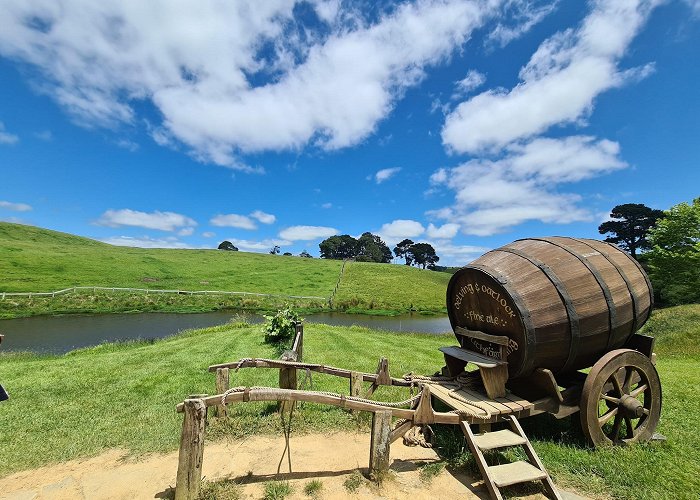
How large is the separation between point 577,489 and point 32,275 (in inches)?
2003

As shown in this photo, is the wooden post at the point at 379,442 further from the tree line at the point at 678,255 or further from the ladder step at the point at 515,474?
the tree line at the point at 678,255

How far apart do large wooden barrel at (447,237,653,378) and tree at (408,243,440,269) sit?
10293 cm

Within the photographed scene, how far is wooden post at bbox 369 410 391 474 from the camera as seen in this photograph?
14.3ft

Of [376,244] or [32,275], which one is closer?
[32,275]

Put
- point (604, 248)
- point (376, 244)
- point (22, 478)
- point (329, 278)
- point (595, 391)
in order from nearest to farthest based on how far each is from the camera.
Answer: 1. point (22, 478)
2. point (595, 391)
3. point (604, 248)
4. point (329, 278)
5. point (376, 244)

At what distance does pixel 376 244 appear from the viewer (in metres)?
116

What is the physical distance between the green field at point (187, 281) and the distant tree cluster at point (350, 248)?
40.4 meters

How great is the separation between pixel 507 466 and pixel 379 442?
1577 millimetres

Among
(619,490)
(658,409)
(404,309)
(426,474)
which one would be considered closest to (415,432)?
(426,474)

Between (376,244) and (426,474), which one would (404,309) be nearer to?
(426,474)

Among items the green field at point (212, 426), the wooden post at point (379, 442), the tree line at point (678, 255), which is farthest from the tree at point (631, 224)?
the wooden post at point (379, 442)

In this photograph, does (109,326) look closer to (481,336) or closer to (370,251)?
(481,336)

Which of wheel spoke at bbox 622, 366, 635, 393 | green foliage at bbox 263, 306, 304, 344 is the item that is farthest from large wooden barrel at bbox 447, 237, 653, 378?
green foliage at bbox 263, 306, 304, 344

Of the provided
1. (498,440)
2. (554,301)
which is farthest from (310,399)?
(554,301)
